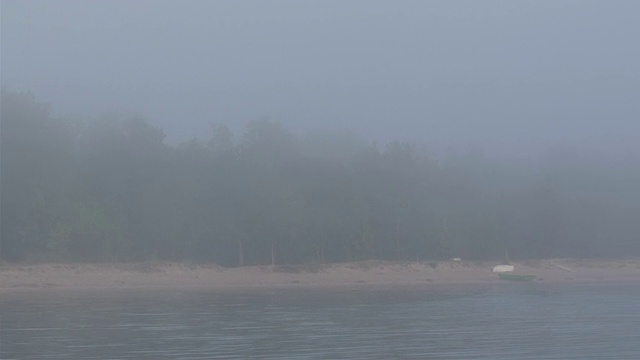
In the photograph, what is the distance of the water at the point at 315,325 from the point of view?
2559 cm

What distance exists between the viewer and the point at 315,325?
32.9 meters

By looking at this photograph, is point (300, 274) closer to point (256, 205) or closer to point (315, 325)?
point (256, 205)

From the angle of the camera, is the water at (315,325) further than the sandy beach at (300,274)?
No

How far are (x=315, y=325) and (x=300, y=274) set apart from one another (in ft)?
97.6

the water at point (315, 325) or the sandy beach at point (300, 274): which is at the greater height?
the sandy beach at point (300, 274)

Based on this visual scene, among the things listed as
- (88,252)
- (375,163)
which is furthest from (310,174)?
(88,252)

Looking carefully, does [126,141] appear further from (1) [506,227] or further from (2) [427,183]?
(1) [506,227]

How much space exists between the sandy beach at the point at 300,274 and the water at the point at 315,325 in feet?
15.5

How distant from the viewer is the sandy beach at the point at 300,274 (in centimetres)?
5522

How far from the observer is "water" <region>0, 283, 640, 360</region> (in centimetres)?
2559

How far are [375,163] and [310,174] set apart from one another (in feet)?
17.7

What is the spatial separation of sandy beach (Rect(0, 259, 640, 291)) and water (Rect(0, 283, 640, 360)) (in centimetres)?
473

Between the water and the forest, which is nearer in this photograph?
the water

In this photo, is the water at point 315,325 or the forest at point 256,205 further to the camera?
the forest at point 256,205
